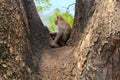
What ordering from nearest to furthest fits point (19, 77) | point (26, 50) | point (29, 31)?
point (19, 77)
point (26, 50)
point (29, 31)

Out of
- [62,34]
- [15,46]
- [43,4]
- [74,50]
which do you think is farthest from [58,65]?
[43,4]

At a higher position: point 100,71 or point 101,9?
point 101,9

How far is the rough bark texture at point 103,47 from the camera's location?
10.7 feet

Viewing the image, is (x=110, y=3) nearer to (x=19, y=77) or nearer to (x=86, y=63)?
(x=86, y=63)

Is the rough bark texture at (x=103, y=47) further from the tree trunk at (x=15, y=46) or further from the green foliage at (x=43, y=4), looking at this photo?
the green foliage at (x=43, y=4)

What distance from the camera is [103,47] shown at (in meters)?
3.28

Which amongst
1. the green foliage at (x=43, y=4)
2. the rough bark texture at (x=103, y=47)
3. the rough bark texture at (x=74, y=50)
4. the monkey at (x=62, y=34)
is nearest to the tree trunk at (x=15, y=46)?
the rough bark texture at (x=74, y=50)

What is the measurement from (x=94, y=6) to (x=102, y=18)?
1.20ft

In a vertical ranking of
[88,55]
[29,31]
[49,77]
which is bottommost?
[49,77]

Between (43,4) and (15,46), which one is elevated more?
(43,4)

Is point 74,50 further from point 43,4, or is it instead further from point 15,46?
point 43,4

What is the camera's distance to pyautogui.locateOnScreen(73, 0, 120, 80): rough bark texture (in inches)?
128

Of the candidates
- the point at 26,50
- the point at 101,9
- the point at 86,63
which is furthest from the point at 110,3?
the point at 26,50

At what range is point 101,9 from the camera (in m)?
3.40
